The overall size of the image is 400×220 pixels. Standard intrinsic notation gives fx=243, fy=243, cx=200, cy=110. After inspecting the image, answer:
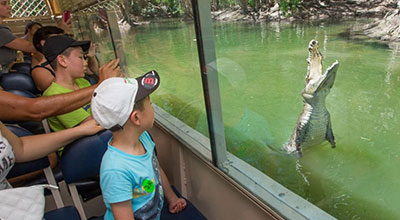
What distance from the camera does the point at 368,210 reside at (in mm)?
831

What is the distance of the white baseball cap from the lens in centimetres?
65

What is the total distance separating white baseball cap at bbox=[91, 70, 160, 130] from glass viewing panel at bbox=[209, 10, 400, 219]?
1.46 feet

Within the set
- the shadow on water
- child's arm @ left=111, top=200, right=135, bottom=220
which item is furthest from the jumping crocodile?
child's arm @ left=111, top=200, right=135, bottom=220

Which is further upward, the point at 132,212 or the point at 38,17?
the point at 38,17

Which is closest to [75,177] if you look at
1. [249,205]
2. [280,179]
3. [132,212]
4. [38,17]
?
[132,212]

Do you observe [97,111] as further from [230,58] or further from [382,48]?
[382,48]

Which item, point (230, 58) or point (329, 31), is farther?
point (230, 58)

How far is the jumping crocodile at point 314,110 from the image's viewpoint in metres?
1.10

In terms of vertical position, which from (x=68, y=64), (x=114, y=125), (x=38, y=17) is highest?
(x=38, y=17)

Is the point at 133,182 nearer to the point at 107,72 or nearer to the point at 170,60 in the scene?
the point at 107,72

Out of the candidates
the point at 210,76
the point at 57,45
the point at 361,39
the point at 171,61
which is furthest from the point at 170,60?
the point at 361,39

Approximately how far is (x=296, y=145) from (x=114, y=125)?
1019 mm

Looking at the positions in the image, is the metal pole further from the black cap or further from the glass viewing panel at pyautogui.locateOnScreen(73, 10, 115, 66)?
the glass viewing panel at pyautogui.locateOnScreen(73, 10, 115, 66)

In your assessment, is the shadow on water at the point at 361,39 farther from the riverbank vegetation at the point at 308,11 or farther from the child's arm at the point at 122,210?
the child's arm at the point at 122,210
